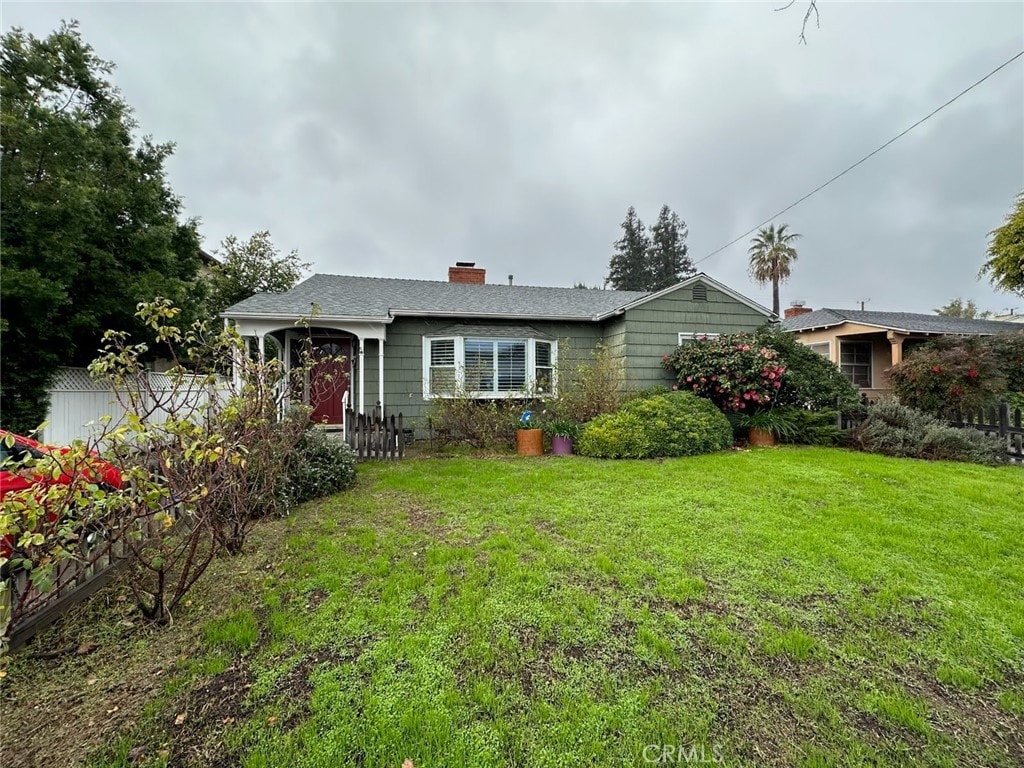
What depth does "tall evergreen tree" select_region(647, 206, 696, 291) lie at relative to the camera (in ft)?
117

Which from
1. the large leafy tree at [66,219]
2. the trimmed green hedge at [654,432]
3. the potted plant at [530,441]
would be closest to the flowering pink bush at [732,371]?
the trimmed green hedge at [654,432]

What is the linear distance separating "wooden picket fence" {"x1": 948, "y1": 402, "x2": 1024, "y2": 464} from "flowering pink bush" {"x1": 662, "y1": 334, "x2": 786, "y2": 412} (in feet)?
11.0

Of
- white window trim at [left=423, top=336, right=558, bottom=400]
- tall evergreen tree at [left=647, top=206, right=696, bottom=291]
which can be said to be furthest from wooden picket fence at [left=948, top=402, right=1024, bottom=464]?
A: tall evergreen tree at [left=647, top=206, right=696, bottom=291]

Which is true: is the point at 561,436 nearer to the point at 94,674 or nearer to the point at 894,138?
the point at 94,674

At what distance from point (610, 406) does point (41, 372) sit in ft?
36.2

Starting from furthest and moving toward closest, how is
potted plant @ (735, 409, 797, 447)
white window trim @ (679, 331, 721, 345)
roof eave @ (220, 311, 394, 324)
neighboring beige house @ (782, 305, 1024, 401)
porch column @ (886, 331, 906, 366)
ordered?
neighboring beige house @ (782, 305, 1024, 401) < porch column @ (886, 331, 906, 366) < white window trim @ (679, 331, 721, 345) < potted plant @ (735, 409, 797, 447) < roof eave @ (220, 311, 394, 324)

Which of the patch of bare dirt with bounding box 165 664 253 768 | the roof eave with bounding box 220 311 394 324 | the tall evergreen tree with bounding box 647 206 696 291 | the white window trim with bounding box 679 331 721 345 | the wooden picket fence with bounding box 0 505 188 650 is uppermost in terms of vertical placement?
the tall evergreen tree with bounding box 647 206 696 291

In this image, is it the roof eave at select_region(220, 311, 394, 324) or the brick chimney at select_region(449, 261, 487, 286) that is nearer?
the roof eave at select_region(220, 311, 394, 324)

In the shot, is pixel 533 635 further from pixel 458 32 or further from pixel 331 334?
→ pixel 458 32

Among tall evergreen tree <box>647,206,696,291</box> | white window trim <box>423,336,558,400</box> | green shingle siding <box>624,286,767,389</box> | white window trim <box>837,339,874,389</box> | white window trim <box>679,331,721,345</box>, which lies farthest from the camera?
tall evergreen tree <box>647,206,696,291</box>

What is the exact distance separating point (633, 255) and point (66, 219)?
3590 centimetres

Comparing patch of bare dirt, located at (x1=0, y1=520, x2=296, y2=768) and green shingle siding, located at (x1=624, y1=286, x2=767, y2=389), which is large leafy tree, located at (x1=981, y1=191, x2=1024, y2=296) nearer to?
green shingle siding, located at (x1=624, y1=286, x2=767, y2=389)

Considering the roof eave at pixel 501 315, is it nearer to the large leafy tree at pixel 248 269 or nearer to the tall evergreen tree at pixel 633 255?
the large leafy tree at pixel 248 269

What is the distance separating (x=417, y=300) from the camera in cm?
1028
